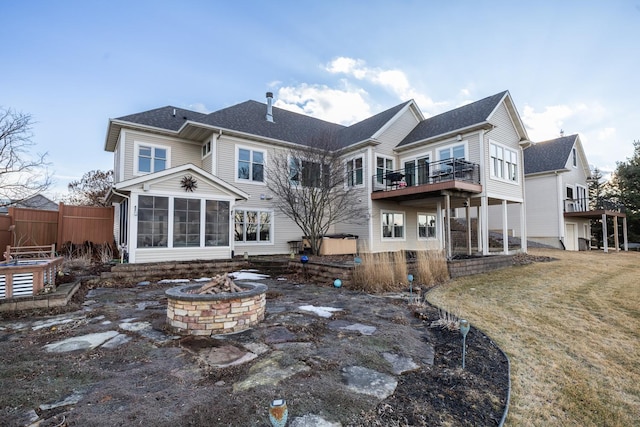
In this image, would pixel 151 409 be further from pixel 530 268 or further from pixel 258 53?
pixel 258 53

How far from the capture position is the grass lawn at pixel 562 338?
274 centimetres

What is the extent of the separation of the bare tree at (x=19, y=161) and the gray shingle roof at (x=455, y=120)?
15.2 meters

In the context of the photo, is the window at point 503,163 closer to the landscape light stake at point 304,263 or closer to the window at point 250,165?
the landscape light stake at point 304,263

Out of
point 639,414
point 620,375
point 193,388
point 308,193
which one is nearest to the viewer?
point 193,388

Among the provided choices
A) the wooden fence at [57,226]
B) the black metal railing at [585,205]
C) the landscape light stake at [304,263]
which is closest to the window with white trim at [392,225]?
the landscape light stake at [304,263]

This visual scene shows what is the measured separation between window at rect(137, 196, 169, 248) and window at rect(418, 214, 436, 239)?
39.1 ft

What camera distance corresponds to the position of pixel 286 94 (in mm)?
19234

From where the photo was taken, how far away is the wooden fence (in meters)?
10.8

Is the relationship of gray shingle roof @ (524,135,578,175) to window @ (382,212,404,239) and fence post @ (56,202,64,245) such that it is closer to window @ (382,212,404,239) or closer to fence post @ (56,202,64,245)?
window @ (382,212,404,239)

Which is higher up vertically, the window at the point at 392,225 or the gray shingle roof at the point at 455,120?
the gray shingle roof at the point at 455,120

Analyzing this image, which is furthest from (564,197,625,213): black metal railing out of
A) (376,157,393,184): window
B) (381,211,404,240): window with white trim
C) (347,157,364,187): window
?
(347,157,364,187): window

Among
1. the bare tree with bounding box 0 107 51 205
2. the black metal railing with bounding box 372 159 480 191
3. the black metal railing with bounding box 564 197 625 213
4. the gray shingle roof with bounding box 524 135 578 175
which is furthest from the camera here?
the gray shingle roof with bounding box 524 135 578 175

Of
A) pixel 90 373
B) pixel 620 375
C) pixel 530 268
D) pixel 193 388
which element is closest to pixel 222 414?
pixel 193 388

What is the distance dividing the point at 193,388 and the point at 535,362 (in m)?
3.68
